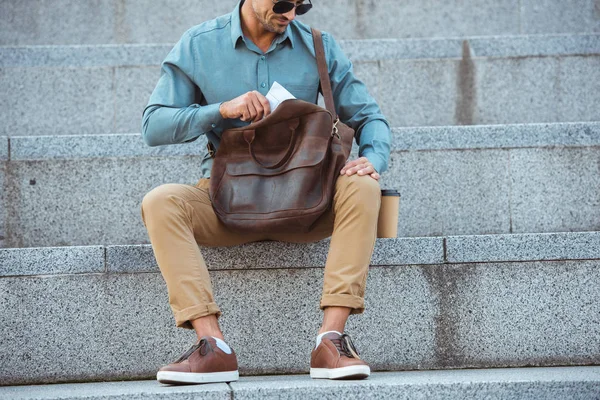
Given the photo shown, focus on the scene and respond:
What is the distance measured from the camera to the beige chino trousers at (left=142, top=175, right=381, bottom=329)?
3.23 meters

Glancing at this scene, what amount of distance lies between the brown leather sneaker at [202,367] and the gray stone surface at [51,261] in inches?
27.9

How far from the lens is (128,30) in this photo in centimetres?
634

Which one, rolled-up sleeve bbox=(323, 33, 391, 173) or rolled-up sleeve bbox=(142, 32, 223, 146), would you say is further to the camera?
rolled-up sleeve bbox=(323, 33, 391, 173)

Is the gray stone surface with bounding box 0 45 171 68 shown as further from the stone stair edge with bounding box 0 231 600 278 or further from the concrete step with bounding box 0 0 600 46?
the stone stair edge with bounding box 0 231 600 278

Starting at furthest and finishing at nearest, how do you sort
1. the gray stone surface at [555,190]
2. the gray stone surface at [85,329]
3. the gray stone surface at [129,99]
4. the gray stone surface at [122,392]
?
the gray stone surface at [129,99], the gray stone surface at [555,190], the gray stone surface at [85,329], the gray stone surface at [122,392]

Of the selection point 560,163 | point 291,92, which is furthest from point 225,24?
point 560,163

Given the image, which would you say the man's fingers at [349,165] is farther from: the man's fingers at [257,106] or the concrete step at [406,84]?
the concrete step at [406,84]

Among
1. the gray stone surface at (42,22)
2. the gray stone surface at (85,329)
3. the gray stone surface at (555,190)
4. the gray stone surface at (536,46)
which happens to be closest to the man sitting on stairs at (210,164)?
the gray stone surface at (85,329)

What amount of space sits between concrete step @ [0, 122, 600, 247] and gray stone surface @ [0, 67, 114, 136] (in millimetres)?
907

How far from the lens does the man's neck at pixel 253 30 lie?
12.5 feet

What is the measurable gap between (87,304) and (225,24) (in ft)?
4.50

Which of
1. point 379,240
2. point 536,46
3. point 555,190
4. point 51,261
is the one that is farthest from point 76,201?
point 536,46

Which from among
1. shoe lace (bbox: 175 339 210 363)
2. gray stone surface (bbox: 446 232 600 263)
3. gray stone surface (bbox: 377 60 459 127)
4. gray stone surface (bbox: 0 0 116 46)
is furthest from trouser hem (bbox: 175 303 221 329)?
gray stone surface (bbox: 0 0 116 46)

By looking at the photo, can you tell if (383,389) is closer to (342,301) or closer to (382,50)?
(342,301)
